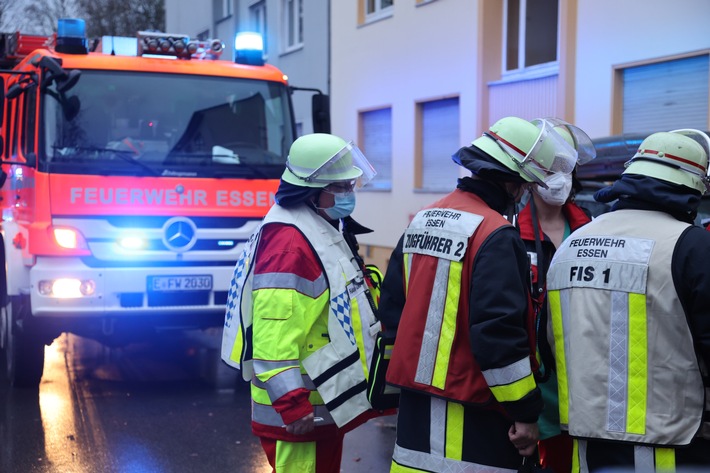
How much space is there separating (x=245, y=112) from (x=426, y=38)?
7828mm

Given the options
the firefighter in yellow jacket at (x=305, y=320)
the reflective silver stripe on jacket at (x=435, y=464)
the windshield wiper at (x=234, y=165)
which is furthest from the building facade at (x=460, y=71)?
the reflective silver stripe on jacket at (x=435, y=464)

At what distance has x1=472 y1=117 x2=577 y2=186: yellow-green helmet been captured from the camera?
10.5ft

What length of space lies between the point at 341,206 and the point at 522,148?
0.96 metres

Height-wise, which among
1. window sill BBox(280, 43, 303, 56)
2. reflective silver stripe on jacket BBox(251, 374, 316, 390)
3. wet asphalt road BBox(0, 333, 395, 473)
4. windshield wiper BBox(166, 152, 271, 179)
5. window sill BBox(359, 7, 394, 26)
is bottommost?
wet asphalt road BBox(0, 333, 395, 473)

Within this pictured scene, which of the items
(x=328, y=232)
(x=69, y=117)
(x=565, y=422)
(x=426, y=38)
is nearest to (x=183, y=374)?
(x=69, y=117)

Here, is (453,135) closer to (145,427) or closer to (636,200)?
(145,427)

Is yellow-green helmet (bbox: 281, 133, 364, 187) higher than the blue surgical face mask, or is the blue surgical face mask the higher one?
yellow-green helmet (bbox: 281, 133, 364, 187)

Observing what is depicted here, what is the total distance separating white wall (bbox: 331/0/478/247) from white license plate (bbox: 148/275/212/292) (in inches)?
299

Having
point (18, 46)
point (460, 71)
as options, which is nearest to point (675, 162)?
point (18, 46)

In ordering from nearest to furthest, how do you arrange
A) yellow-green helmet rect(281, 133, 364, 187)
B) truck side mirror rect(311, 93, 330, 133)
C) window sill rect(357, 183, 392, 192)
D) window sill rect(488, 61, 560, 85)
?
yellow-green helmet rect(281, 133, 364, 187) < truck side mirror rect(311, 93, 330, 133) < window sill rect(488, 61, 560, 85) < window sill rect(357, 183, 392, 192)

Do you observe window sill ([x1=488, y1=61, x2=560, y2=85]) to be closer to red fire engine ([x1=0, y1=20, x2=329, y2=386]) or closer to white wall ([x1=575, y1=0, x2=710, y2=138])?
white wall ([x1=575, y1=0, x2=710, y2=138])

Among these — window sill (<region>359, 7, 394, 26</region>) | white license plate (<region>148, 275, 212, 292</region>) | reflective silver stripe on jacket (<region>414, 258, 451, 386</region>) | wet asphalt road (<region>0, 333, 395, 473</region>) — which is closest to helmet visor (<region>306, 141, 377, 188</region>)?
reflective silver stripe on jacket (<region>414, 258, 451, 386</region>)

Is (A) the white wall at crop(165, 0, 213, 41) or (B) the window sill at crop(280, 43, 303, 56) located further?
(A) the white wall at crop(165, 0, 213, 41)

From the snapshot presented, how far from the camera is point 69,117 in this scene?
774 centimetres
